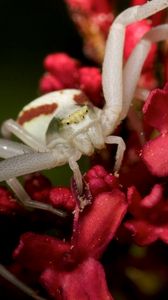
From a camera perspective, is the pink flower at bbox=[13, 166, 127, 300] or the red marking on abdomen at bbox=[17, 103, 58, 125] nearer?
the pink flower at bbox=[13, 166, 127, 300]

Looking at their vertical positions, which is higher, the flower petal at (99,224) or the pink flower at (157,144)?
the pink flower at (157,144)

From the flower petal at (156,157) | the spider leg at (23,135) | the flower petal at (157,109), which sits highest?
the flower petal at (157,109)

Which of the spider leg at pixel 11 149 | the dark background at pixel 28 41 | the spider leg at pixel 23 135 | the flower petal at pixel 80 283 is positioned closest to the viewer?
the flower petal at pixel 80 283

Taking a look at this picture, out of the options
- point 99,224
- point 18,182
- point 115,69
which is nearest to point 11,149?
point 18,182

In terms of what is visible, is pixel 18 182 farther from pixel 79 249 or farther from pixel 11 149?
pixel 79 249

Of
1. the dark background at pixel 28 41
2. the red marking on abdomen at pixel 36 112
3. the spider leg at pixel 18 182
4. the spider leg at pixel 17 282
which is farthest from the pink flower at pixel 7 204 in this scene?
the dark background at pixel 28 41

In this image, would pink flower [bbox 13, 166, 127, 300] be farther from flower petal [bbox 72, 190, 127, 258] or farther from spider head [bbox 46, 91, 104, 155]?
spider head [bbox 46, 91, 104, 155]

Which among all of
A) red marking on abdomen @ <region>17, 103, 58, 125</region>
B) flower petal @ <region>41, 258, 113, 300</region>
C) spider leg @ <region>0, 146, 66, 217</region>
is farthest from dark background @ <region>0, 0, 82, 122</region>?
flower petal @ <region>41, 258, 113, 300</region>

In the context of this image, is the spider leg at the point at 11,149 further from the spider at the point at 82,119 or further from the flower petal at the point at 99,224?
the flower petal at the point at 99,224
